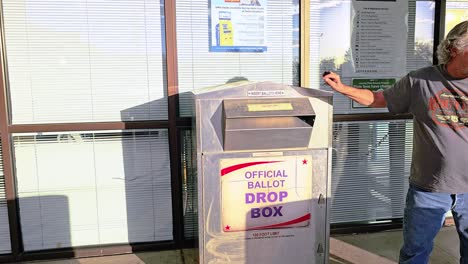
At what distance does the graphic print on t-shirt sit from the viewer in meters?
2.32

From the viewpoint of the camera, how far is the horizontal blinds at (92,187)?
10.9ft

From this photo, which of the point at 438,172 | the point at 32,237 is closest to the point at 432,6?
the point at 438,172

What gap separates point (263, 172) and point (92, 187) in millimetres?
1559

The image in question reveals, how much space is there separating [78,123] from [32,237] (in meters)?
1.03

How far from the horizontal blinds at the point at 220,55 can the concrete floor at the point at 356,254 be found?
119 centimetres

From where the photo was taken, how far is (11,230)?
333 centimetres

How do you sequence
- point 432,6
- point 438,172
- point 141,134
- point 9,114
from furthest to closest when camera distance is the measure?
1. point 432,6
2. point 141,134
3. point 9,114
4. point 438,172

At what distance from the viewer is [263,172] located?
2.67 meters

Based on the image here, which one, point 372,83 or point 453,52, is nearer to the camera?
point 453,52

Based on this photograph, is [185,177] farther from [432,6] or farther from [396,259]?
[432,6]

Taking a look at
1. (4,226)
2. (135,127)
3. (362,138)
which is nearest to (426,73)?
(362,138)

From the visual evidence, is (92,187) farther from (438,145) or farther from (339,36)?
(438,145)

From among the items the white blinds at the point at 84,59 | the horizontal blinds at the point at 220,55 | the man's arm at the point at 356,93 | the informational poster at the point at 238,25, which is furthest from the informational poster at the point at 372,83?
the white blinds at the point at 84,59

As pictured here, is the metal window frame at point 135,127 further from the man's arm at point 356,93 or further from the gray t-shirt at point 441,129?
the gray t-shirt at point 441,129
